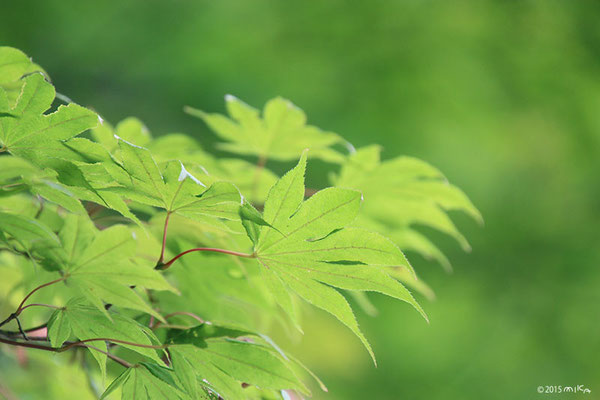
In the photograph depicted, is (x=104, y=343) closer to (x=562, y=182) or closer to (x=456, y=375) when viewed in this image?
(x=456, y=375)

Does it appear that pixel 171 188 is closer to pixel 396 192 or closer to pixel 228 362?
pixel 228 362

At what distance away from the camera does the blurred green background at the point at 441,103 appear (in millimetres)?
2674

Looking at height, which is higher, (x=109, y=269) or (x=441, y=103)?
(x=441, y=103)

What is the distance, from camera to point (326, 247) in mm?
415

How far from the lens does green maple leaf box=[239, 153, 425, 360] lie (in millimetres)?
402

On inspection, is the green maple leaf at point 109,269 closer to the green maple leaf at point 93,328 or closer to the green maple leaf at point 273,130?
the green maple leaf at point 93,328

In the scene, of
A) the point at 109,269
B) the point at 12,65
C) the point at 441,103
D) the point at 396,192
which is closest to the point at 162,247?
the point at 109,269

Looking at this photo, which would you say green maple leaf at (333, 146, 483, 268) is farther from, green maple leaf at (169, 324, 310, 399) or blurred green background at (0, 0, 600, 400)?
blurred green background at (0, 0, 600, 400)

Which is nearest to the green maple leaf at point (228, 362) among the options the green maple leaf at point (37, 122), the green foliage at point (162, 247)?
the green foliage at point (162, 247)

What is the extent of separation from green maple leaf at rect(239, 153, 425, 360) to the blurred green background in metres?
2.20

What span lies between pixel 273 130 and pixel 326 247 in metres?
0.36

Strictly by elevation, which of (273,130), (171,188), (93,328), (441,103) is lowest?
(93,328)

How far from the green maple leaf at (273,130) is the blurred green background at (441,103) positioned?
72.9 inches

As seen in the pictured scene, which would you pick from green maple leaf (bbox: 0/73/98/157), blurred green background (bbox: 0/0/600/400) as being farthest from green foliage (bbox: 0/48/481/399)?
blurred green background (bbox: 0/0/600/400)
